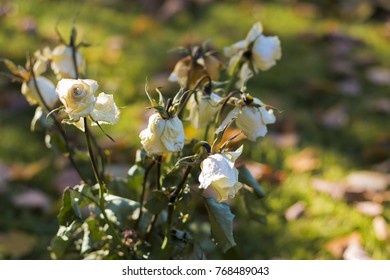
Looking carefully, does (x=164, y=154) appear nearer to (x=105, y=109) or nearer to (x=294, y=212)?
(x=105, y=109)

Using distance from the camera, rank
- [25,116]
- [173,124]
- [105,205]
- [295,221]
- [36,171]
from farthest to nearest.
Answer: [25,116]
[36,171]
[295,221]
[105,205]
[173,124]

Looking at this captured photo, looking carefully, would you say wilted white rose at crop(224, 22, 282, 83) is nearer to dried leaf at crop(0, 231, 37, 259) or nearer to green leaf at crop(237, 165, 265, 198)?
green leaf at crop(237, 165, 265, 198)

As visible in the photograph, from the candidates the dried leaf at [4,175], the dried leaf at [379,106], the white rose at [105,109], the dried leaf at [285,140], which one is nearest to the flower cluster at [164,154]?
the white rose at [105,109]

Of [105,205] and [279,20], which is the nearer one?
[105,205]

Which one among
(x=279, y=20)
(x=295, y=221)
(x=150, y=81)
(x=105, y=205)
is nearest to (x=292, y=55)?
(x=279, y=20)

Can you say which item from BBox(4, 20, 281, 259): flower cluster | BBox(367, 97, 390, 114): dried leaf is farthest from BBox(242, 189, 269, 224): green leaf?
BBox(367, 97, 390, 114): dried leaf

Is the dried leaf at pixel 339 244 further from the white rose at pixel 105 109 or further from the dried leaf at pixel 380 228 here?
the white rose at pixel 105 109

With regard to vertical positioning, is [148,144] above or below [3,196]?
below

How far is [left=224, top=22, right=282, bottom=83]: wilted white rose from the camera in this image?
124 centimetres

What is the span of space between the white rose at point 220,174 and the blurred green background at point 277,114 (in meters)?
0.42

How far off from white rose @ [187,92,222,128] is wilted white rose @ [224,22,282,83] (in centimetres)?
11

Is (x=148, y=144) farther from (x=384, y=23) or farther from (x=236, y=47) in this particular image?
(x=384, y=23)

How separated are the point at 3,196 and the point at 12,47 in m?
0.87

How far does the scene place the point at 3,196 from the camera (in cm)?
181
